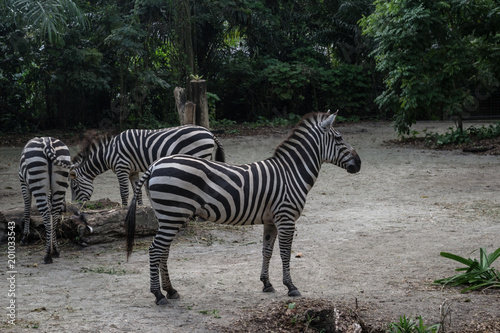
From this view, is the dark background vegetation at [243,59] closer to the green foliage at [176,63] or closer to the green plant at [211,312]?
the green foliage at [176,63]

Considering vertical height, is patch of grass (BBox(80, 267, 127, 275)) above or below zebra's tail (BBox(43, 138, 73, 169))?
below

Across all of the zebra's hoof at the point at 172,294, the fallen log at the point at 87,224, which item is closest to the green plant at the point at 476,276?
the zebra's hoof at the point at 172,294

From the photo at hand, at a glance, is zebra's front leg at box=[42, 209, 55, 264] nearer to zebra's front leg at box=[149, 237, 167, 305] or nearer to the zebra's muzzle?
zebra's front leg at box=[149, 237, 167, 305]

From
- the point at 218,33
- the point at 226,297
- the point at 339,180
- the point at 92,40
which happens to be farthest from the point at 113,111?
the point at 226,297

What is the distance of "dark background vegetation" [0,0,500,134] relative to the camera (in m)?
15.1

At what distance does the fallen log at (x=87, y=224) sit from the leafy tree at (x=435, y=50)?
10.2 meters

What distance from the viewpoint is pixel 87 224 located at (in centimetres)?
695

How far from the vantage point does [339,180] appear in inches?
458

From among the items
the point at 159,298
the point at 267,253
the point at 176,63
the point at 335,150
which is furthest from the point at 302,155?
the point at 176,63

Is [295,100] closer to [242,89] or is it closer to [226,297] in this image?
[242,89]

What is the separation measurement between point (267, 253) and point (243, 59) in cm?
1824

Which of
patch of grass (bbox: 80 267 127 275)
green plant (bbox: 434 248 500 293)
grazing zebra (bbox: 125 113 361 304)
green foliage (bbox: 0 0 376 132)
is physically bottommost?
patch of grass (bbox: 80 267 127 275)

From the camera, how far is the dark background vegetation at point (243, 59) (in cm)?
1512

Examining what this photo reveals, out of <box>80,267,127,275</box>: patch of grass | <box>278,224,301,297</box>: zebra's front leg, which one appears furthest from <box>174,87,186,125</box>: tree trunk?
<box>278,224,301,297</box>: zebra's front leg
